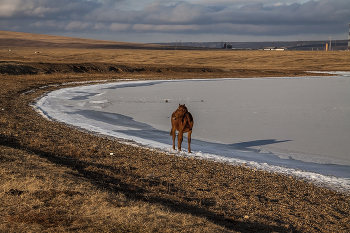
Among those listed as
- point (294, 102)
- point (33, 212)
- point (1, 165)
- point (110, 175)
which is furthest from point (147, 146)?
point (294, 102)

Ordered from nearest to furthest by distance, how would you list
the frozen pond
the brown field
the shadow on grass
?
the brown field, the shadow on grass, the frozen pond

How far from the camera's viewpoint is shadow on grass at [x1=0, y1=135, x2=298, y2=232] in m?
5.77

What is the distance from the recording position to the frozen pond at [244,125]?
1065cm

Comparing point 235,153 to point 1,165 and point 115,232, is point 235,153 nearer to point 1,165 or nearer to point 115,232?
point 1,165

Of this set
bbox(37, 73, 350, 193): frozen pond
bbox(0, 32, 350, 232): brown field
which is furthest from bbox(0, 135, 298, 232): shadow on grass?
bbox(37, 73, 350, 193): frozen pond

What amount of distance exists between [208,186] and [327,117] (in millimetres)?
11931

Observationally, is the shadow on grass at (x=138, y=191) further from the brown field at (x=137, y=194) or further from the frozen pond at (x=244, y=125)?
the frozen pond at (x=244, y=125)

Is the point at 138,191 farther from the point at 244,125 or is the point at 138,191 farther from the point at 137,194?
the point at 244,125

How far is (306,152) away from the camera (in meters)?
11.6

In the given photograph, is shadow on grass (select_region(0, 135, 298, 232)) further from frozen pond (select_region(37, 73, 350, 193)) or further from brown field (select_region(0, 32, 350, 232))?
frozen pond (select_region(37, 73, 350, 193))

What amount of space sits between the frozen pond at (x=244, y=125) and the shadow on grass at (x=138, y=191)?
9.68ft

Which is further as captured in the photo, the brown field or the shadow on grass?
the shadow on grass

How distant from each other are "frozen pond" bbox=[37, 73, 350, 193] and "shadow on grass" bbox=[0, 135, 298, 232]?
2.95m

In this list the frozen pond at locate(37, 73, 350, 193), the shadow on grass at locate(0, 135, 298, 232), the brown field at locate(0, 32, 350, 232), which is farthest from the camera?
the frozen pond at locate(37, 73, 350, 193)
